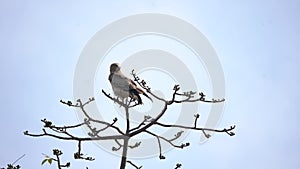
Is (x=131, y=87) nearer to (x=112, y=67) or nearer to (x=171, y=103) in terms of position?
(x=112, y=67)

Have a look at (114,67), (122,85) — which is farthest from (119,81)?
(114,67)

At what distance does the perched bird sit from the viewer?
208 inches

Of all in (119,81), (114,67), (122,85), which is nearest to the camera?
(122,85)

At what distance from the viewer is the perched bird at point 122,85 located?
5.29 m

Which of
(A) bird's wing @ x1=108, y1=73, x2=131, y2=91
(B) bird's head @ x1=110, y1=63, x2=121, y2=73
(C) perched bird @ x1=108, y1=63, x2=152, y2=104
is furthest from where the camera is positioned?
(B) bird's head @ x1=110, y1=63, x2=121, y2=73

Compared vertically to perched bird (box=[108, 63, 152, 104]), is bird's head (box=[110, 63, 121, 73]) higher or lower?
higher

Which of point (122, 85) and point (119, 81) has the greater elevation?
point (119, 81)

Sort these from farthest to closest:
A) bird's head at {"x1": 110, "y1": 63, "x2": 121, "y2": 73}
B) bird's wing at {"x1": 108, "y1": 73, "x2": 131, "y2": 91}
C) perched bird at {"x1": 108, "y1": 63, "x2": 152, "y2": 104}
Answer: bird's head at {"x1": 110, "y1": 63, "x2": 121, "y2": 73} < bird's wing at {"x1": 108, "y1": 73, "x2": 131, "y2": 91} < perched bird at {"x1": 108, "y1": 63, "x2": 152, "y2": 104}

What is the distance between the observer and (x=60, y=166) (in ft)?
10.7

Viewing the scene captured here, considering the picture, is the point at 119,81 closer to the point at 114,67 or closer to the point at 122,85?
the point at 122,85

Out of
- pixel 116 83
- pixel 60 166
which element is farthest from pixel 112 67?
pixel 60 166

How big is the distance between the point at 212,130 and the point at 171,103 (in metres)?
0.50

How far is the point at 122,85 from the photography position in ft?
18.1

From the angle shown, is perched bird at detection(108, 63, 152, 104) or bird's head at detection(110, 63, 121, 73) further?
bird's head at detection(110, 63, 121, 73)
